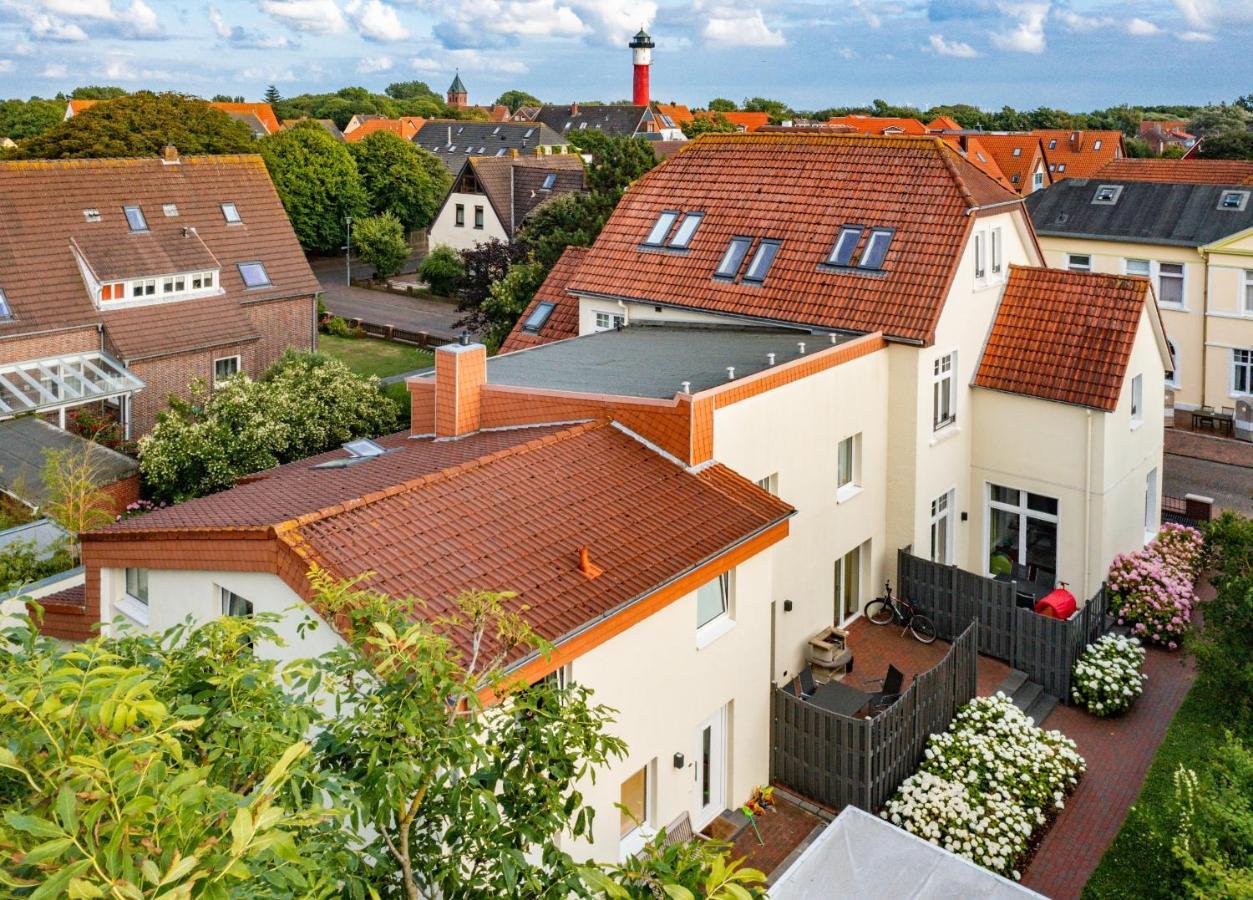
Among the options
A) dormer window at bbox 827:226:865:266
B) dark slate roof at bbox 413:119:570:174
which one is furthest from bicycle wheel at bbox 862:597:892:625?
dark slate roof at bbox 413:119:570:174

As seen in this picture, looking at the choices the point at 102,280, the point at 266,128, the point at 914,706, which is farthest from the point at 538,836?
the point at 266,128

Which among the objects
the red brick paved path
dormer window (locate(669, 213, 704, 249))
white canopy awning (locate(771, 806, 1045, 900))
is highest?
dormer window (locate(669, 213, 704, 249))

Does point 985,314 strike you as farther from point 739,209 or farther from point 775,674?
point 775,674

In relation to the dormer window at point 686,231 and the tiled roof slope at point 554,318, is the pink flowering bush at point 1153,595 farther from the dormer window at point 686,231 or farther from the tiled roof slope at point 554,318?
the tiled roof slope at point 554,318

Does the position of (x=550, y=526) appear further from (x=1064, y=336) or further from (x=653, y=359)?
(x=1064, y=336)

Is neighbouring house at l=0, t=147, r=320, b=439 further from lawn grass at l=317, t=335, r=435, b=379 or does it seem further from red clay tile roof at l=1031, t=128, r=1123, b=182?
red clay tile roof at l=1031, t=128, r=1123, b=182

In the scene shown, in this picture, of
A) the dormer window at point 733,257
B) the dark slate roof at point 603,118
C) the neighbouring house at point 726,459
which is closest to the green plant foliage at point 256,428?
the neighbouring house at point 726,459
